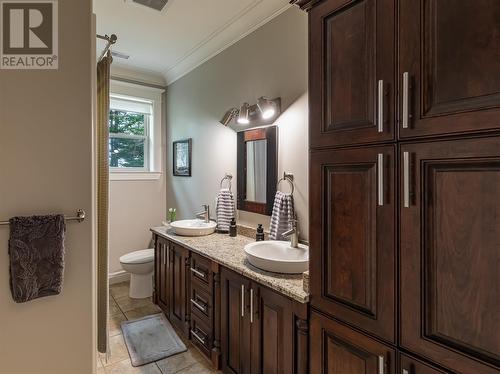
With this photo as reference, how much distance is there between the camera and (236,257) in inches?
75.1

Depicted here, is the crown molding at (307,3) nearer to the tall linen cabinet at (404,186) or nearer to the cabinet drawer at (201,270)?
the tall linen cabinet at (404,186)

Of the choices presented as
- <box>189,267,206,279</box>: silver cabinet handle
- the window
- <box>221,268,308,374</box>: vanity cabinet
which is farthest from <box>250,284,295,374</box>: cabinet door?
the window

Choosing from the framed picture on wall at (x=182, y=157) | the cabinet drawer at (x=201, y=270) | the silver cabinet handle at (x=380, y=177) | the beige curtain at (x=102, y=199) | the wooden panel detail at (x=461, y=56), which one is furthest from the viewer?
the framed picture on wall at (x=182, y=157)

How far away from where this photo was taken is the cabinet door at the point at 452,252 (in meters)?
0.80

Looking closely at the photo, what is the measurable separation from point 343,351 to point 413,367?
0.27m

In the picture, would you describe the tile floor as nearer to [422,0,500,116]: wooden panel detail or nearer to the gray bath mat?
the gray bath mat

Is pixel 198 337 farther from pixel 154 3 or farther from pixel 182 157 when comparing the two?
pixel 154 3

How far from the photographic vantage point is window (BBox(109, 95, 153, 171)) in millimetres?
→ 3604

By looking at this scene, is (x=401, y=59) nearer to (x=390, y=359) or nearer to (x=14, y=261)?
(x=390, y=359)

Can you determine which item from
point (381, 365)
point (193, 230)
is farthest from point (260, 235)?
point (381, 365)

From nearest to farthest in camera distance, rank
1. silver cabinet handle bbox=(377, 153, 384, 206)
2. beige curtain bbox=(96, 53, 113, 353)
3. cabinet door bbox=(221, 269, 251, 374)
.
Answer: silver cabinet handle bbox=(377, 153, 384, 206), cabinet door bbox=(221, 269, 251, 374), beige curtain bbox=(96, 53, 113, 353)

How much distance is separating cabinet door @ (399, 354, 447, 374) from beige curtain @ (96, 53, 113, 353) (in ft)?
5.42

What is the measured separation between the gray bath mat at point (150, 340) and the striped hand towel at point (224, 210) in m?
0.97

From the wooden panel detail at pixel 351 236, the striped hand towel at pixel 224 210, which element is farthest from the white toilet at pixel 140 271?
the wooden panel detail at pixel 351 236
